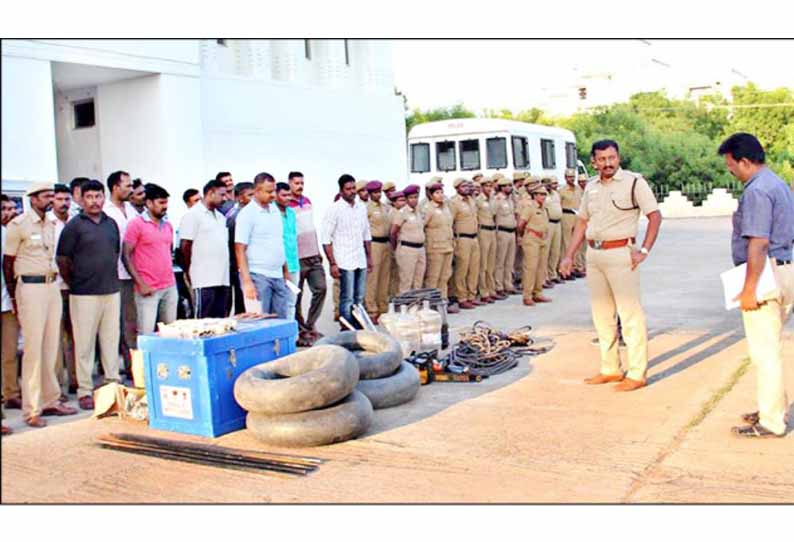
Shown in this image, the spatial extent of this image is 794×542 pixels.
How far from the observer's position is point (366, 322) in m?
9.27

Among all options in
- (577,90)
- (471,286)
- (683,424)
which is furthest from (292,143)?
(577,90)

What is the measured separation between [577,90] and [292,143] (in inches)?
1397

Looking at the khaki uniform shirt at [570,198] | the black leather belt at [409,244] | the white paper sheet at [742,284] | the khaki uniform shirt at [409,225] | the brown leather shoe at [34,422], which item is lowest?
the brown leather shoe at [34,422]

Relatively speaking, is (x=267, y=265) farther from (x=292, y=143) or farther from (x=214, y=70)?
(x=292, y=143)

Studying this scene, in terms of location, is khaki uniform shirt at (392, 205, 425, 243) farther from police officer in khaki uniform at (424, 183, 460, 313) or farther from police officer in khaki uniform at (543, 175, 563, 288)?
police officer in khaki uniform at (543, 175, 563, 288)

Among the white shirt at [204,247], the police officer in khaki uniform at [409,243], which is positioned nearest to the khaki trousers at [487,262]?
the police officer in khaki uniform at [409,243]

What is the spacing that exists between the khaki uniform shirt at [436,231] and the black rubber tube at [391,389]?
15.9 ft

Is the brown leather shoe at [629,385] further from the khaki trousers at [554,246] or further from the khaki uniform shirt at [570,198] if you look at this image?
the khaki uniform shirt at [570,198]

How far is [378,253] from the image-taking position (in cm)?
1166

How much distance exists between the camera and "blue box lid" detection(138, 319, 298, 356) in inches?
241

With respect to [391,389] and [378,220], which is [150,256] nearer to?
[391,389]

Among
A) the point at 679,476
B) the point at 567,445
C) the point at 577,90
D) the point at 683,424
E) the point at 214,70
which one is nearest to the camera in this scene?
the point at 679,476

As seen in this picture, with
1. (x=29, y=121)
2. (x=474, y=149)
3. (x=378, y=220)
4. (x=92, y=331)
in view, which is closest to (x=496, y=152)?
(x=474, y=149)

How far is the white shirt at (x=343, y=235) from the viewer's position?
10.1m
